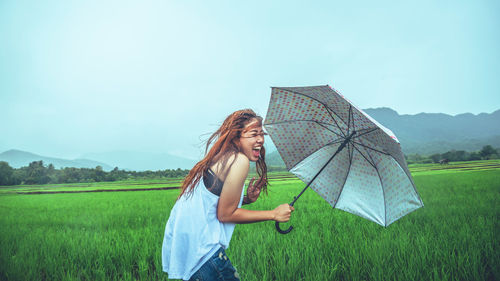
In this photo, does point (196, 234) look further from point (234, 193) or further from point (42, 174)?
point (42, 174)

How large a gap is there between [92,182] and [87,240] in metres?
15.8

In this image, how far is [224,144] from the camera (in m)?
1.58

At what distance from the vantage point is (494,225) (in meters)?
4.07

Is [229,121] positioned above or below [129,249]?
above

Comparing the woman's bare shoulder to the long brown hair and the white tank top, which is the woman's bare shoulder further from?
the white tank top

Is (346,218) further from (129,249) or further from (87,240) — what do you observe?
(87,240)

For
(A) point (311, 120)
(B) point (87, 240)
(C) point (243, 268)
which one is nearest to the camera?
(A) point (311, 120)

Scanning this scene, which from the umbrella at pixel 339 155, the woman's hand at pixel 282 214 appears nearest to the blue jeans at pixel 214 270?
the woman's hand at pixel 282 214

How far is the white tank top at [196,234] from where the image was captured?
1.45 m

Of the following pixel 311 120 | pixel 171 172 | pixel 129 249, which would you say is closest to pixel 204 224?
pixel 311 120

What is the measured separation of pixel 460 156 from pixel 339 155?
20439 mm

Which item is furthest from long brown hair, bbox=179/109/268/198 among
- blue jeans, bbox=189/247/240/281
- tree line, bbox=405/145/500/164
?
tree line, bbox=405/145/500/164

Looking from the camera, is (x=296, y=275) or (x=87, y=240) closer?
(x=296, y=275)

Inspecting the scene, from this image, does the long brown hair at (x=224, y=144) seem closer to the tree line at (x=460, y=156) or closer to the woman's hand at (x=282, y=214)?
the woman's hand at (x=282, y=214)
